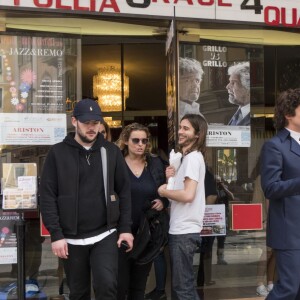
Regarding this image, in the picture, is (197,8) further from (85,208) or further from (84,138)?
(85,208)

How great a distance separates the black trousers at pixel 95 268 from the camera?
4.27 metres

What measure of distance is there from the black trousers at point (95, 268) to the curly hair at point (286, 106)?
150 cm

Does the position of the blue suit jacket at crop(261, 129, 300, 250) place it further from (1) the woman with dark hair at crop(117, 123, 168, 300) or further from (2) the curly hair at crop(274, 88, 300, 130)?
(1) the woman with dark hair at crop(117, 123, 168, 300)

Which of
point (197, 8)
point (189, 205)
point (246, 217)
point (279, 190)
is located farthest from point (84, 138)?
point (246, 217)

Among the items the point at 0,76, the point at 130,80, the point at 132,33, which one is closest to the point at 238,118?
the point at 132,33

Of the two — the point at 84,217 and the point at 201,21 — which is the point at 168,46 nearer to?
the point at 201,21

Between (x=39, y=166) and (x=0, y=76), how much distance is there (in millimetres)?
987

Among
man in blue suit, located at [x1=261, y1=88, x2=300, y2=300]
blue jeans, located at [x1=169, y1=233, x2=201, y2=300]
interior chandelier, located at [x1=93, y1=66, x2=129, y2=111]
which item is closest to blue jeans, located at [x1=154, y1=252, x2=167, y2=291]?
blue jeans, located at [x1=169, y1=233, x2=201, y2=300]

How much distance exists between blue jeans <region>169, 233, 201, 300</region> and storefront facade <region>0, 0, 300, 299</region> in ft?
5.39

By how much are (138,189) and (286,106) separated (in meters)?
1.40

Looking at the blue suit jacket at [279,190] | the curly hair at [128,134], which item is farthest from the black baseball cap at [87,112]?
the blue suit jacket at [279,190]

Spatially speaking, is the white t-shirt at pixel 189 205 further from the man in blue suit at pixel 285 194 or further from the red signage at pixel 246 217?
the red signage at pixel 246 217

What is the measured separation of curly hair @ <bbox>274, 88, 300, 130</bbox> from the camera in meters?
4.25

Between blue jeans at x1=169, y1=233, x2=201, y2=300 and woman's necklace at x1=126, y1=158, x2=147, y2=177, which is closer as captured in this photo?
blue jeans at x1=169, y1=233, x2=201, y2=300
